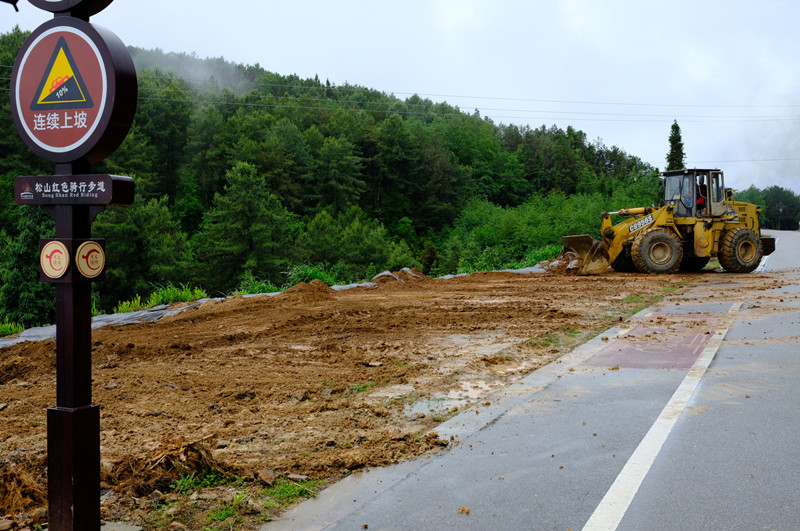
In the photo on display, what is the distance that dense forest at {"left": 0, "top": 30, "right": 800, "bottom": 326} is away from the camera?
4609 centimetres

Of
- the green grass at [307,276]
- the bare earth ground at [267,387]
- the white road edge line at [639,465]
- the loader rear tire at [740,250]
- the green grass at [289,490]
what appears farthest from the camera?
the loader rear tire at [740,250]

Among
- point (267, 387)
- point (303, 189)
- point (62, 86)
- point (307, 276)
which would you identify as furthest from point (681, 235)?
point (303, 189)

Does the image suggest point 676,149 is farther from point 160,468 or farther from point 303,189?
point 160,468

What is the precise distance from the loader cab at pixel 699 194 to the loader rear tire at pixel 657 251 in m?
1.19

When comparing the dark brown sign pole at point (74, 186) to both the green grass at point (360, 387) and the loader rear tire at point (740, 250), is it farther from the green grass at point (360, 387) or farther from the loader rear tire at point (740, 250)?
the loader rear tire at point (740, 250)

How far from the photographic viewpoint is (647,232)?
20.3 m

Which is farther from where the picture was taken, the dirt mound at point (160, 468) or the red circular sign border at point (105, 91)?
the dirt mound at point (160, 468)

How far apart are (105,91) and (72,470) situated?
176cm

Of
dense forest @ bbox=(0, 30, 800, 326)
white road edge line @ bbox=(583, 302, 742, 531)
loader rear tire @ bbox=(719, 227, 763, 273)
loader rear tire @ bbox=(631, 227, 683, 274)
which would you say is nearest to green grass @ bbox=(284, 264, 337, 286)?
dense forest @ bbox=(0, 30, 800, 326)

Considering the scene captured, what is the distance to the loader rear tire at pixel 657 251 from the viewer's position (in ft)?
66.1

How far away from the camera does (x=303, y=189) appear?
285 ft

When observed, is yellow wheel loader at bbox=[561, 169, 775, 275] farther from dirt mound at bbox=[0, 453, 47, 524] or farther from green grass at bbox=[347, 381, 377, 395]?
dirt mound at bbox=[0, 453, 47, 524]

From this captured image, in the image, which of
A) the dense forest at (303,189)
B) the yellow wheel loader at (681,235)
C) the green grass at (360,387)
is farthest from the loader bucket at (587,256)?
the green grass at (360,387)

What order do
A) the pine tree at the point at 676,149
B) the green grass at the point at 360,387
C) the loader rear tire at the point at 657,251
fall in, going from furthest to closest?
the pine tree at the point at 676,149 < the loader rear tire at the point at 657,251 < the green grass at the point at 360,387
